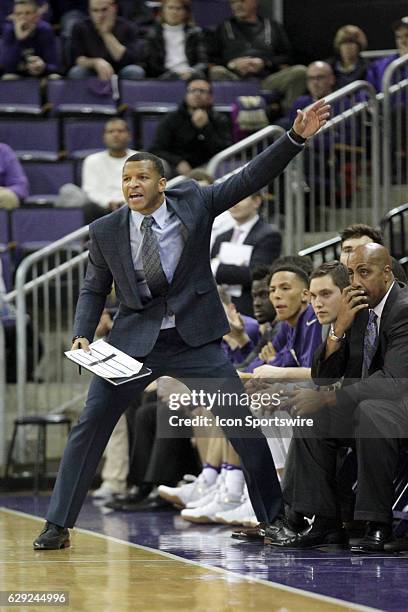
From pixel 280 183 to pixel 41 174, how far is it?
2.19 meters

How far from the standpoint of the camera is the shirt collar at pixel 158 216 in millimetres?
6074

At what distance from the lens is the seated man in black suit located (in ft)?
18.5

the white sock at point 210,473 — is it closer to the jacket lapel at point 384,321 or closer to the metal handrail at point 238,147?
the jacket lapel at point 384,321

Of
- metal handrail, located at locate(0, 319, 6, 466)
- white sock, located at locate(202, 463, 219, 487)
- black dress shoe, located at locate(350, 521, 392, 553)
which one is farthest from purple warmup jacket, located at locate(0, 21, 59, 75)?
black dress shoe, located at locate(350, 521, 392, 553)

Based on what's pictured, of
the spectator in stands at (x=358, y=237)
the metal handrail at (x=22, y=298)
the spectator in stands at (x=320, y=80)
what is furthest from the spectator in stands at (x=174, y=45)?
the spectator in stands at (x=358, y=237)

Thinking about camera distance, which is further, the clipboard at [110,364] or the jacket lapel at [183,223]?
the jacket lapel at [183,223]

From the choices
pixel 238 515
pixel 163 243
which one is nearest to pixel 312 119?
pixel 163 243

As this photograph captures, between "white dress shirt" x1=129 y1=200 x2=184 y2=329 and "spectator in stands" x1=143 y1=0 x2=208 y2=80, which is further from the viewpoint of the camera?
"spectator in stands" x1=143 y1=0 x2=208 y2=80

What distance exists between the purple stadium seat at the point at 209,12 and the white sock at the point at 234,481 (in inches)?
309

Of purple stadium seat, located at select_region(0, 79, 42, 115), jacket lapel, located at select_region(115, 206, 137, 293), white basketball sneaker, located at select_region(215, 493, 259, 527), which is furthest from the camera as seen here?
purple stadium seat, located at select_region(0, 79, 42, 115)

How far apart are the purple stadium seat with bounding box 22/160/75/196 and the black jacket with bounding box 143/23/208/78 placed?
196cm

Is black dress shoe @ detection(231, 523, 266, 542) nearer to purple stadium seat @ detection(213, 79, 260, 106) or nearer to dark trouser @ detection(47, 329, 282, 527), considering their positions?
dark trouser @ detection(47, 329, 282, 527)

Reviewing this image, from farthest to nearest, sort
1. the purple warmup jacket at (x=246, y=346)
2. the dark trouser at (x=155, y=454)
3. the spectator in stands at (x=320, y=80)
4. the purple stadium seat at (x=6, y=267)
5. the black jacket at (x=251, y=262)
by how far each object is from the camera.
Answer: the spectator in stands at (x=320, y=80), the purple stadium seat at (x=6, y=267), the black jacket at (x=251, y=262), the dark trouser at (x=155, y=454), the purple warmup jacket at (x=246, y=346)

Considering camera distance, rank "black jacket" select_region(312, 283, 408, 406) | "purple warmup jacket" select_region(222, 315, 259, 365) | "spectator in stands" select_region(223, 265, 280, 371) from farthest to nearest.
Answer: "purple warmup jacket" select_region(222, 315, 259, 365), "spectator in stands" select_region(223, 265, 280, 371), "black jacket" select_region(312, 283, 408, 406)
